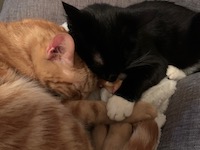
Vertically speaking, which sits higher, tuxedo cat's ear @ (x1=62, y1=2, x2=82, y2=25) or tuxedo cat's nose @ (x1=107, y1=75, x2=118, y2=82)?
tuxedo cat's ear @ (x1=62, y1=2, x2=82, y2=25)

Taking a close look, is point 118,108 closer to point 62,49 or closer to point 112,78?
point 112,78

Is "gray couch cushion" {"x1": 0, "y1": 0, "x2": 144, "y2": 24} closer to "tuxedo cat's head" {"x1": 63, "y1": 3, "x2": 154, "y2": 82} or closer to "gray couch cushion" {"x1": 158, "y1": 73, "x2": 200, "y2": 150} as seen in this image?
"tuxedo cat's head" {"x1": 63, "y1": 3, "x2": 154, "y2": 82}

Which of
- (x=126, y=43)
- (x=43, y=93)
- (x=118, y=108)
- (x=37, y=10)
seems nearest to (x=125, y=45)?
(x=126, y=43)

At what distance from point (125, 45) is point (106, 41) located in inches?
2.8

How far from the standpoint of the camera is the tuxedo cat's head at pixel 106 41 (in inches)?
48.9

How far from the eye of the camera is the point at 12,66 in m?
1.23

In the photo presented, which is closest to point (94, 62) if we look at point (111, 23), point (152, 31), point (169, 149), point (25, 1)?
point (111, 23)

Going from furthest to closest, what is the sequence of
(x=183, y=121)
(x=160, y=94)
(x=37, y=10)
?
(x=37, y=10), (x=160, y=94), (x=183, y=121)

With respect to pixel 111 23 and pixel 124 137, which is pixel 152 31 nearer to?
pixel 111 23

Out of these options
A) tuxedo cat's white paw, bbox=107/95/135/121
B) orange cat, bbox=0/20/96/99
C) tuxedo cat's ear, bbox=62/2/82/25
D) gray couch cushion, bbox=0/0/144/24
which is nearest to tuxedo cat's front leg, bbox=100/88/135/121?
tuxedo cat's white paw, bbox=107/95/135/121

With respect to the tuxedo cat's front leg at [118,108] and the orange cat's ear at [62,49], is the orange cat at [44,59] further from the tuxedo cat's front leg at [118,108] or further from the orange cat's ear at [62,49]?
the tuxedo cat's front leg at [118,108]

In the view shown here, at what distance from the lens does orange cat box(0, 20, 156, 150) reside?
98cm

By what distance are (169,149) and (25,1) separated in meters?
0.91

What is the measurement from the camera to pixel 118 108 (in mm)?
1168
